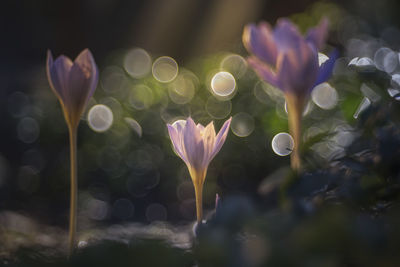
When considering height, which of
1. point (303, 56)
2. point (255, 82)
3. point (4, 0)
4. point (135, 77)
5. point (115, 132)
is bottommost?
point (303, 56)

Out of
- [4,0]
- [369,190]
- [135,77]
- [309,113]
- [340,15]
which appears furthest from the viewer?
[4,0]

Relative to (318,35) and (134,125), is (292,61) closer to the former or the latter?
(318,35)

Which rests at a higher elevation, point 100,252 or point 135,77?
point 135,77

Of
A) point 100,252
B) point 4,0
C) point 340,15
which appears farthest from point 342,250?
point 4,0

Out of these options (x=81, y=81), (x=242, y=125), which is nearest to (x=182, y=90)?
(x=242, y=125)

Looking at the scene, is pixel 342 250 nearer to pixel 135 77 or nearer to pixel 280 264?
pixel 280 264

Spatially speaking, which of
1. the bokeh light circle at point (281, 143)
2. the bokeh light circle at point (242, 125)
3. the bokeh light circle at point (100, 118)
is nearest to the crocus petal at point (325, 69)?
the bokeh light circle at point (281, 143)

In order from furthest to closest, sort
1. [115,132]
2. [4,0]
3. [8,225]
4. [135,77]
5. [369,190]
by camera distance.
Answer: [4,0] → [135,77] → [115,132] → [8,225] → [369,190]

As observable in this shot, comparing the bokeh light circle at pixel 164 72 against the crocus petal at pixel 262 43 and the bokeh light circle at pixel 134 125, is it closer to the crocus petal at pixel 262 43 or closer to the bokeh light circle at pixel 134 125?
the bokeh light circle at pixel 134 125
